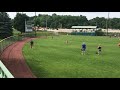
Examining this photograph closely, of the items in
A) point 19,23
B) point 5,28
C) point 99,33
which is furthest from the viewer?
point 99,33

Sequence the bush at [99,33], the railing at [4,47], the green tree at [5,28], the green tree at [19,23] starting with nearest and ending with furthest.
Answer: the railing at [4,47]
the green tree at [5,28]
the green tree at [19,23]
the bush at [99,33]

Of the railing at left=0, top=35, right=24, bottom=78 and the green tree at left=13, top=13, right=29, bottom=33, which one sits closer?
the railing at left=0, top=35, right=24, bottom=78

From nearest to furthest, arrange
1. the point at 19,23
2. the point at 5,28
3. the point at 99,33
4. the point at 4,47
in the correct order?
the point at 4,47
the point at 5,28
the point at 19,23
the point at 99,33

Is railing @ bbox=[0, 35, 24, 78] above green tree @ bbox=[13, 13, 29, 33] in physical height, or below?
below

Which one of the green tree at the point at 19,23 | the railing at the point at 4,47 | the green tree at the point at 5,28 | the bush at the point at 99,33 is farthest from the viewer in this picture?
the bush at the point at 99,33

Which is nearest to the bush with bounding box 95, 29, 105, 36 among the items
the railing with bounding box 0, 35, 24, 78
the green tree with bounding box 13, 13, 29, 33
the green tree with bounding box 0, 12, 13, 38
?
the green tree with bounding box 13, 13, 29, 33

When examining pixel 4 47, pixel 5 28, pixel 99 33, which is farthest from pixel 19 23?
pixel 4 47

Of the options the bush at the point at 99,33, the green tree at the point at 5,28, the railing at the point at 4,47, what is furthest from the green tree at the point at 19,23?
the bush at the point at 99,33

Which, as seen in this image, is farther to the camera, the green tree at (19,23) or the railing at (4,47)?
the green tree at (19,23)

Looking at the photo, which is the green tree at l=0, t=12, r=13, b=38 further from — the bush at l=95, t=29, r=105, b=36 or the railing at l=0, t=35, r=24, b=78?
the bush at l=95, t=29, r=105, b=36

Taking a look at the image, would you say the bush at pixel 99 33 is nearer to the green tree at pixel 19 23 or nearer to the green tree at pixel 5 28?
the green tree at pixel 19 23

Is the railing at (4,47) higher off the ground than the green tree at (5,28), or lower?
lower

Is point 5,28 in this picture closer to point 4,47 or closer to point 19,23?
point 19,23

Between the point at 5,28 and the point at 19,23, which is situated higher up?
the point at 19,23
